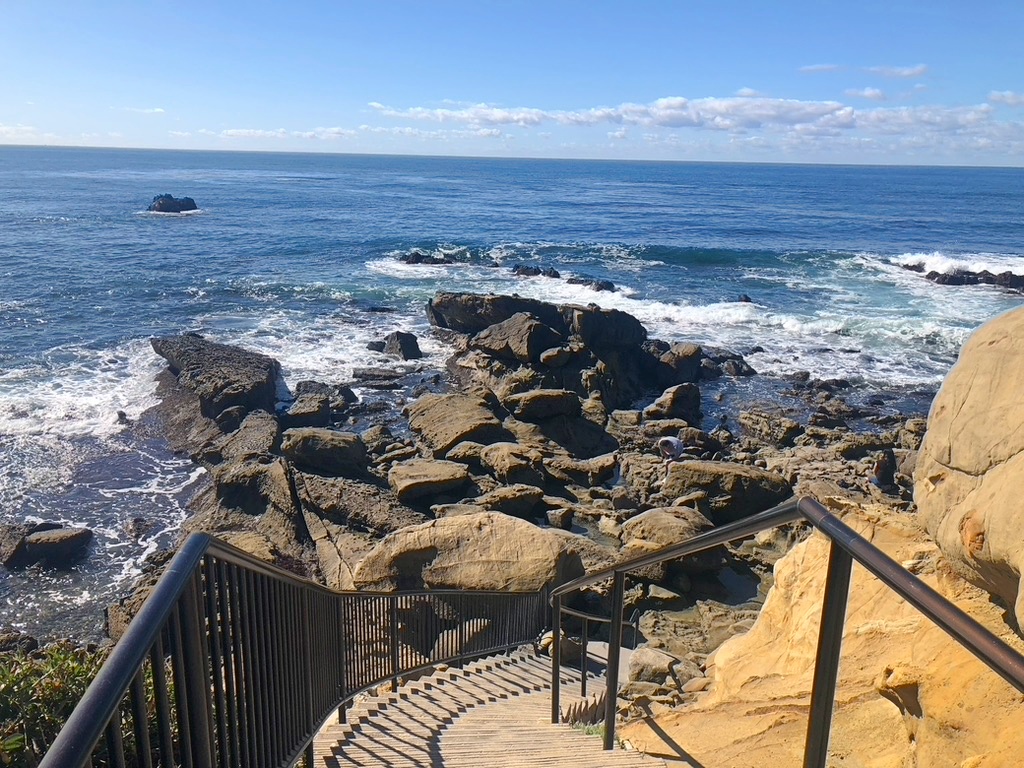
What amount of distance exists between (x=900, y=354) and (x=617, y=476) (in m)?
16.9

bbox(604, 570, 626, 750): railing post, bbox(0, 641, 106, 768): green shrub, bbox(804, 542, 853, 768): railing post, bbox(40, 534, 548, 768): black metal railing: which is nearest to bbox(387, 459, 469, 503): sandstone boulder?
bbox(40, 534, 548, 768): black metal railing

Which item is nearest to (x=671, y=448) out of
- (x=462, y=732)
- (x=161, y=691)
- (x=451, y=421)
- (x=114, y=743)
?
(x=451, y=421)

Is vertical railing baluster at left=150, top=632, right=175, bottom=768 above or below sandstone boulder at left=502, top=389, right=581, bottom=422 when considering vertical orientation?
above

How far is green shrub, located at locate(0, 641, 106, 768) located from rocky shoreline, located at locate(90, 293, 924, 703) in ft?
19.2

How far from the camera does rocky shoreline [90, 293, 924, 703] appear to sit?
1365 cm

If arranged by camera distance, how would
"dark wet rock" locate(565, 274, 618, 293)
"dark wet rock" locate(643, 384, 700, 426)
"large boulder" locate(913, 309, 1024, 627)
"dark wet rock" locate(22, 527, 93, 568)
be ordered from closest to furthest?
1. "large boulder" locate(913, 309, 1024, 627)
2. "dark wet rock" locate(22, 527, 93, 568)
3. "dark wet rock" locate(643, 384, 700, 426)
4. "dark wet rock" locate(565, 274, 618, 293)

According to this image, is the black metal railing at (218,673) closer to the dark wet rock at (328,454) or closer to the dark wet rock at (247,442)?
the dark wet rock at (328,454)

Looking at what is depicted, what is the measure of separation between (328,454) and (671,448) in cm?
875

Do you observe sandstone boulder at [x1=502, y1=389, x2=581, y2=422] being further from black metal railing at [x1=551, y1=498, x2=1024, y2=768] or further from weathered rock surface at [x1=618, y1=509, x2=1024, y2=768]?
black metal railing at [x1=551, y1=498, x2=1024, y2=768]

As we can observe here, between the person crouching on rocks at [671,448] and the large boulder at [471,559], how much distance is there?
755cm

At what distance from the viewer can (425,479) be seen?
58.7ft

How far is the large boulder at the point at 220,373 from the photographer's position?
22.8 metres

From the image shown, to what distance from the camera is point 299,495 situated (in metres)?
17.7

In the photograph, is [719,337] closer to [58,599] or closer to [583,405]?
[583,405]
